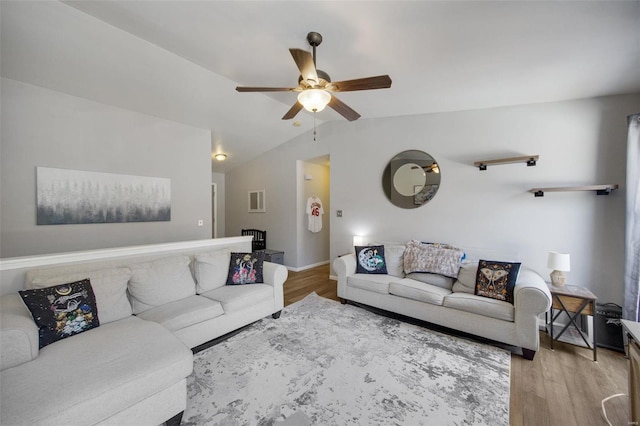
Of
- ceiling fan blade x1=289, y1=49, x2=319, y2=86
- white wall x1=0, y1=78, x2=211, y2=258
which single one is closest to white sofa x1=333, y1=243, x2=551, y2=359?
ceiling fan blade x1=289, y1=49, x2=319, y2=86

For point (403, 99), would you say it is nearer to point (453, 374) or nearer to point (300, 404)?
point (453, 374)

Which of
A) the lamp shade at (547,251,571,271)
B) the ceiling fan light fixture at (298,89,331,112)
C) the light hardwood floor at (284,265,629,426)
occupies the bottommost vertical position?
the light hardwood floor at (284,265,629,426)

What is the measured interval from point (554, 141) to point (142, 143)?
18.0ft

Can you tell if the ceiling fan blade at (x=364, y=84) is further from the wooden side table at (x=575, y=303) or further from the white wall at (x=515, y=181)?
the wooden side table at (x=575, y=303)

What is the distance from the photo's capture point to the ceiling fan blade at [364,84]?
1.91 meters

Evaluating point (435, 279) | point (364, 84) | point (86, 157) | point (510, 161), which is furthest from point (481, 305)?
point (86, 157)

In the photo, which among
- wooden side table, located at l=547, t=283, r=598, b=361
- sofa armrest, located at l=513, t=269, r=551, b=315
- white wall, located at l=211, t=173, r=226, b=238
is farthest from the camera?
white wall, located at l=211, t=173, r=226, b=238

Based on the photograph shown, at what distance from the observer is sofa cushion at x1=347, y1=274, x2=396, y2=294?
125 inches

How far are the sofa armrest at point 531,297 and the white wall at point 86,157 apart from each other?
15.0 ft

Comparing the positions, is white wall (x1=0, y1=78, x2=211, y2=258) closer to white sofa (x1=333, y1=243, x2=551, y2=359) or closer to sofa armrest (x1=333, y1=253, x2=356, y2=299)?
sofa armrest (x1=333, y1=253, x2=356, y2=299)

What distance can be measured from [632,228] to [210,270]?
14.2 feet

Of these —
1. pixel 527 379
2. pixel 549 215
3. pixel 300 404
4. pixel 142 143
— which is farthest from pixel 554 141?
pixel 142 143

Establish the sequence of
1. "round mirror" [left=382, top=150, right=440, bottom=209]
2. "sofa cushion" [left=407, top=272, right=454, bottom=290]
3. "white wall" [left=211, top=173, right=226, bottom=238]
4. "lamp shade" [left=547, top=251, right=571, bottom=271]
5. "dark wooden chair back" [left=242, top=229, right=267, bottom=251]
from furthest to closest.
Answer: "white wall" [left=211, top=173, right=226, bottom=238] → "dark wooden chair back" [left=242, top=229, right=267, bottom=251] → "round mirror" [left=382, top=150, right=440, bottom=209] → "sofa cushion" [left=407, top=272, right=454, bottom=290] → "lamp shade" [left=547, top=251, right=571, bottom=271]

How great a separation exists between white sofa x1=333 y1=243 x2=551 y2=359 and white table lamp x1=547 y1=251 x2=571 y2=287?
16 centimetres
